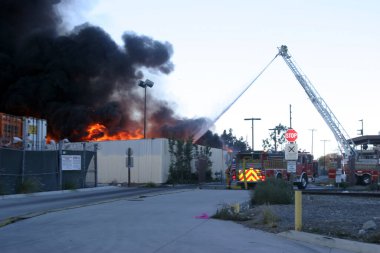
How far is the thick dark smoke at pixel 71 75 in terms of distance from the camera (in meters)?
46.3

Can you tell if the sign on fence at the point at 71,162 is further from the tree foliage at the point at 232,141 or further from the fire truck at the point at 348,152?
the tree foliage at the point at 232,141

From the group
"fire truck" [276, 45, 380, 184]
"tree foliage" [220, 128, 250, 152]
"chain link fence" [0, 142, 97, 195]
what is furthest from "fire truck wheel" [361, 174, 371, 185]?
"tree foliage" [220, 128, 250, 152]

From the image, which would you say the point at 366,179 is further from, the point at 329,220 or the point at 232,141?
the point at 232,141

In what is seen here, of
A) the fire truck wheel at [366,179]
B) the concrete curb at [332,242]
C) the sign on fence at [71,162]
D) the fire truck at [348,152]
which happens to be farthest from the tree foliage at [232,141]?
the concrete curb at [332,242]

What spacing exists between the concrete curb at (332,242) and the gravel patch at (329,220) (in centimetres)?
41

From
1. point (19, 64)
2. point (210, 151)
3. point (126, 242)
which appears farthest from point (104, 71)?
point (126, 242)

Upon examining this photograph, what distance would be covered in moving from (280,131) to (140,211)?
6334cm

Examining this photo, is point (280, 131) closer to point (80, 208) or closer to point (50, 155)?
point (50, 155)

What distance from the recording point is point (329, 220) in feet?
37.4

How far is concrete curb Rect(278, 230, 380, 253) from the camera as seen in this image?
26.9ft

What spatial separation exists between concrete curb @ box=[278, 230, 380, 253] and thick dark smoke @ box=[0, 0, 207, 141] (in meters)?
36.0

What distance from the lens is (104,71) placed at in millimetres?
49781

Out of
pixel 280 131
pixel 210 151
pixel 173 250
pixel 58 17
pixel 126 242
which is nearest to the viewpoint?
pixel 173 250

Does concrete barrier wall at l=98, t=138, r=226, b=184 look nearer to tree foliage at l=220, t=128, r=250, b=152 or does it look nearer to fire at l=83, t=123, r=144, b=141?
fire at l=83, t=123, r=144, b=141
